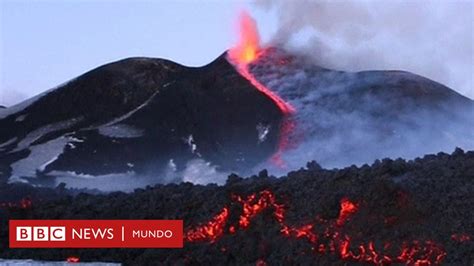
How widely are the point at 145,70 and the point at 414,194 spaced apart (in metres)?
26.3

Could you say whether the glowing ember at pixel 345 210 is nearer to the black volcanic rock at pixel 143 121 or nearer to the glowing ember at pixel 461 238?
the glowing ember at pixel 461 238

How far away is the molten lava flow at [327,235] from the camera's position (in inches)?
712

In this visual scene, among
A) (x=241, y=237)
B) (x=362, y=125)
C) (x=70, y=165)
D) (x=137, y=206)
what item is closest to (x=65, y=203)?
(x=137, y=206)

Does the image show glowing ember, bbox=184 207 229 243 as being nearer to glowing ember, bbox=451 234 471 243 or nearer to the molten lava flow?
the molten lava flow

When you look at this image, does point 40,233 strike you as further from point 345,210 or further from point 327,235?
point 345,210

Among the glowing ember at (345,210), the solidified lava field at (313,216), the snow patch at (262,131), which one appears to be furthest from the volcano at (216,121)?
the glowing ember at (345,210)

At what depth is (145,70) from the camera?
4431cm

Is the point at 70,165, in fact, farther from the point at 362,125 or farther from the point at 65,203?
the point at 65,203

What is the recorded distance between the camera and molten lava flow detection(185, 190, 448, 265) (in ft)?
59.3

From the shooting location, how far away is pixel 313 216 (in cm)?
1936

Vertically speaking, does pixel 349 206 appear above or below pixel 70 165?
below

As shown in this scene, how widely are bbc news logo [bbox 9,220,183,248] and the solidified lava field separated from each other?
0.17 meters

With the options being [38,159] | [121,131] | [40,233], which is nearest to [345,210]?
[40,233]

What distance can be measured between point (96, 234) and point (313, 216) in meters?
4.67
